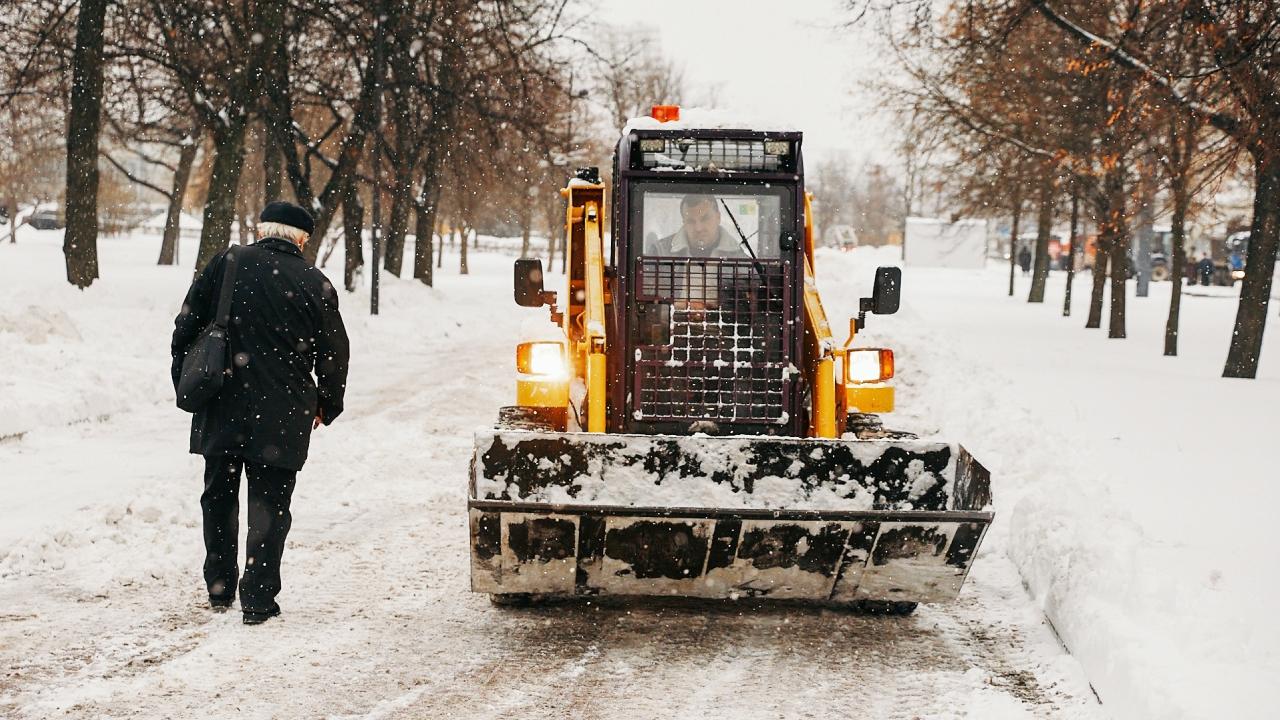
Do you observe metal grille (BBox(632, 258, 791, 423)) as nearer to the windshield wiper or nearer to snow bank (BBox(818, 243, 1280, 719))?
the windshield wiper

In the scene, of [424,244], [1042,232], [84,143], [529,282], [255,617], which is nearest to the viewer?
[255,617]

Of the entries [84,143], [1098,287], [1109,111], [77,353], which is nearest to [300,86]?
[84,143]

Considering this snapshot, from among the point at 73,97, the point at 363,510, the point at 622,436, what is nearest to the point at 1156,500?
the point at 622,436

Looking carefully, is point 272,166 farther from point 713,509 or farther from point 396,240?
point 713,509

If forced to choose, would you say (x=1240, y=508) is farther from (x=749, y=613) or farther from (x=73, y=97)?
(x=73, y=97)

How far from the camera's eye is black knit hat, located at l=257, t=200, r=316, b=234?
5785 millimetres

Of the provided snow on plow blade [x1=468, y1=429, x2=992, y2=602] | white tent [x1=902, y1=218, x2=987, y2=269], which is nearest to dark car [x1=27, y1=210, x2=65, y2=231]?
white tent [x1=902, y1=218, x2=987, y2=269]

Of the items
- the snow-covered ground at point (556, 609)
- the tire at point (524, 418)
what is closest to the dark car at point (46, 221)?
the snow-covered ground at point (556, 609)

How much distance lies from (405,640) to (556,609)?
2.95 ft

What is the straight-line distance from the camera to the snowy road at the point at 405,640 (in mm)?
4797

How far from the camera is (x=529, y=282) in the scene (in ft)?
24.5

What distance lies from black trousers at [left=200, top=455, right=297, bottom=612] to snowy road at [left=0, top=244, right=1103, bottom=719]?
0.52 ft

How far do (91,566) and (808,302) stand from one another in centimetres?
401

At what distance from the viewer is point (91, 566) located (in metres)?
6.49
